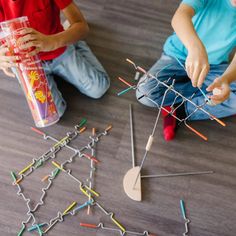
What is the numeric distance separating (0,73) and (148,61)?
58 centimetres

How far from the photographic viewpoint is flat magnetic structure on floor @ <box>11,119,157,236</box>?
3.40 feet

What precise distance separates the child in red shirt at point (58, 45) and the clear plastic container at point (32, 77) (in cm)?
2

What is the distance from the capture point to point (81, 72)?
3.91ft

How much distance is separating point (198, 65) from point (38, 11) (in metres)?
0.51

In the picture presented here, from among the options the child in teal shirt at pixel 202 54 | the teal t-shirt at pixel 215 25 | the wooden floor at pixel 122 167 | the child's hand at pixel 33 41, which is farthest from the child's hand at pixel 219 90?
the child's hand at pixel 33 41

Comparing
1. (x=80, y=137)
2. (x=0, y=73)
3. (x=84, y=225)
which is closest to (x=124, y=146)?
(x=80, y=137)

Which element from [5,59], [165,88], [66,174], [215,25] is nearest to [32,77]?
[5,59]

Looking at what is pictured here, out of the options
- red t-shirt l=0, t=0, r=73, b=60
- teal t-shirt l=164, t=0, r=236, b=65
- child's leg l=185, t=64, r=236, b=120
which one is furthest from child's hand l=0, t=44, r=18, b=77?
child's leg l=185, t=64, r=236, b=120

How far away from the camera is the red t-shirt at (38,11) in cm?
93

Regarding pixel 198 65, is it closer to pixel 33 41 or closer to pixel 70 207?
pixel 33 41

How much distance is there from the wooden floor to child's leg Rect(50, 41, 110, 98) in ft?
0.13

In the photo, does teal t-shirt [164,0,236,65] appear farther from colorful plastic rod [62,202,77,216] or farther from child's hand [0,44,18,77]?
colorful plastic rod [62,202,77,216]

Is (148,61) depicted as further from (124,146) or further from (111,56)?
(124,146)

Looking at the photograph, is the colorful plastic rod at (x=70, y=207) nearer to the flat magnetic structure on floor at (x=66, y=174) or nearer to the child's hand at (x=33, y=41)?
the flat magnetic structure on floor at (x=66, y=174)
